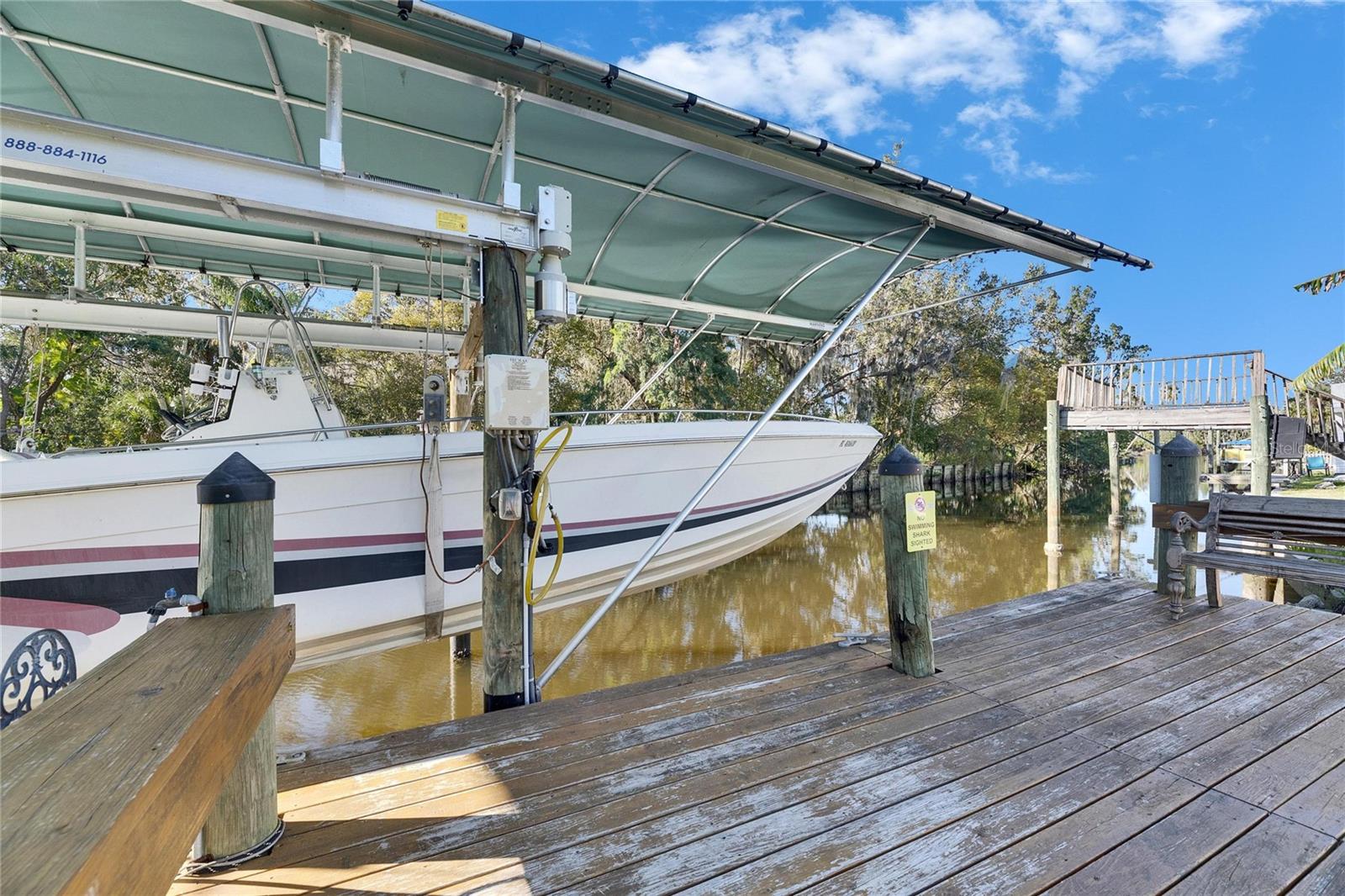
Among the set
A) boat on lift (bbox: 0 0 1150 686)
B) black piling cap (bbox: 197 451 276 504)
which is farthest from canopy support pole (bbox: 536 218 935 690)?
black piling cap (bbox: 197 451 276 504)

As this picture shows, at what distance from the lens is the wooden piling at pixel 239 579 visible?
5.05ft

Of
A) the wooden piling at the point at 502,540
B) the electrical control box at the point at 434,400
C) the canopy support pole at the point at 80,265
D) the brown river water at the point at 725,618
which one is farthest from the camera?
the brown river water at the point at 725,618

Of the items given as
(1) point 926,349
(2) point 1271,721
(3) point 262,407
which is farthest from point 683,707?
(1) point 926,349

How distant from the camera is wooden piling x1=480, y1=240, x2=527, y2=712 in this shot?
9.02 ft

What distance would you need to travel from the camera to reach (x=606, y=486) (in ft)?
13.4

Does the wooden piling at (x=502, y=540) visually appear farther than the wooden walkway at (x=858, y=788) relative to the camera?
Yes

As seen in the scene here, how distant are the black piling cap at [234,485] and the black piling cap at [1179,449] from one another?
468 cm

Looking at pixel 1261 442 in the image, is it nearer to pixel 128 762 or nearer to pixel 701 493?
pixel 701 493

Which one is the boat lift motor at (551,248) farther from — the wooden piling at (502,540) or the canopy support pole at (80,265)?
the canopy support pole at (80,265)

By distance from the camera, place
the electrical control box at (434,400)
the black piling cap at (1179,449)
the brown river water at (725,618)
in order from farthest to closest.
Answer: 1. the brown river water at (725,618)
2. the black piling cap at (1179,449)
3. the electrical control box at (434,400)

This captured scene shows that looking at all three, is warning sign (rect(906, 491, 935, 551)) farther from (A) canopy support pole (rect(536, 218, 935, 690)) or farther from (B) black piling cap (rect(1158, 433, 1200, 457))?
(B) black piling cap (rect(1158, 433, 1200, 457))

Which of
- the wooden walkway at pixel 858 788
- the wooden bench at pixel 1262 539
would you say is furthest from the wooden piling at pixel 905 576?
the wooden bench at pixel 1262 539

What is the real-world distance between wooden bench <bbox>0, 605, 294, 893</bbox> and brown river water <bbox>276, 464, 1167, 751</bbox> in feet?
3.99

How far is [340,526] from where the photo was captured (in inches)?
132
